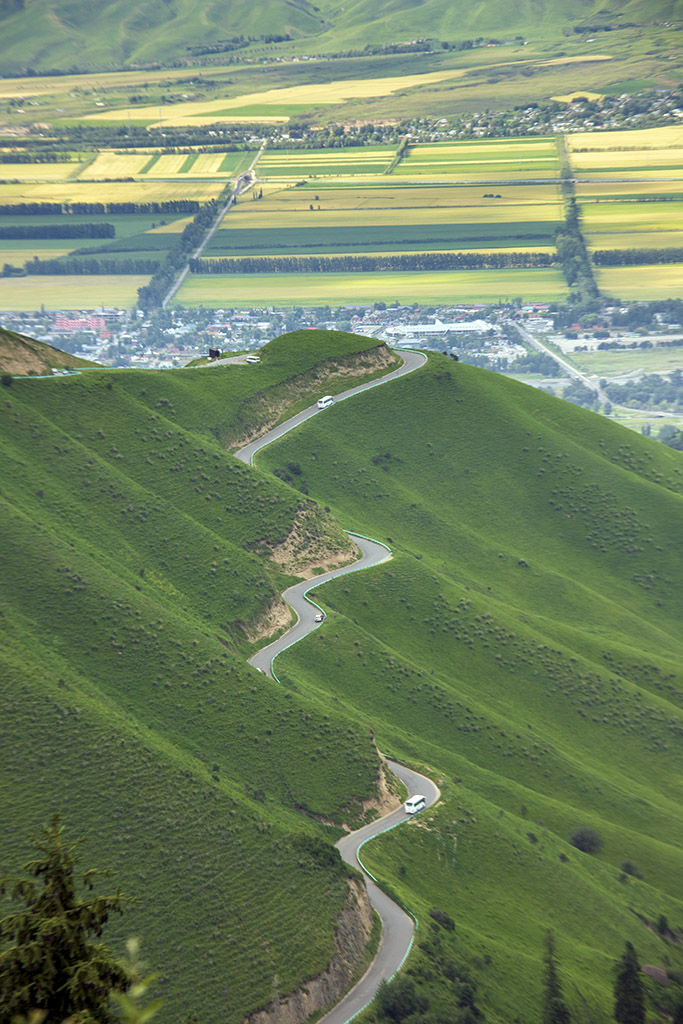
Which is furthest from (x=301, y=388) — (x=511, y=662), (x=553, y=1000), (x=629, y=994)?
(x=553, y=1000)

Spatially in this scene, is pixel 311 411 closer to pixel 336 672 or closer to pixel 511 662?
pixel 511 662

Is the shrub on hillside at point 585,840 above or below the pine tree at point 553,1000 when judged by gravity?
above

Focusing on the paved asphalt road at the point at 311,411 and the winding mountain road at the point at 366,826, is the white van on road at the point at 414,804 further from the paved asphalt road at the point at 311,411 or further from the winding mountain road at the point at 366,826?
the paved asphalt road at the point at 311,411

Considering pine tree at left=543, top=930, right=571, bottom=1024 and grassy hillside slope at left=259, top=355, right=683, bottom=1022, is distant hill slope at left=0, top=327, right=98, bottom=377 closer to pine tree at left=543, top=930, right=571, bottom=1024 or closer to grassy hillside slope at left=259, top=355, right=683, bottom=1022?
grassy hillside slope at left=259, top=355, right=683, bottom=1022

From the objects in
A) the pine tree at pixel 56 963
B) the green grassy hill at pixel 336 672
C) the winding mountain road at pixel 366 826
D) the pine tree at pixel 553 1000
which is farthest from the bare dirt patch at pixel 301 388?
the pine tree at pixel 56 963

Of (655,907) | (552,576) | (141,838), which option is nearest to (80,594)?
(141,838)

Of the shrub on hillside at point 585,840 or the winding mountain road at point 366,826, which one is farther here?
the shrub on hillside at point 585,840
